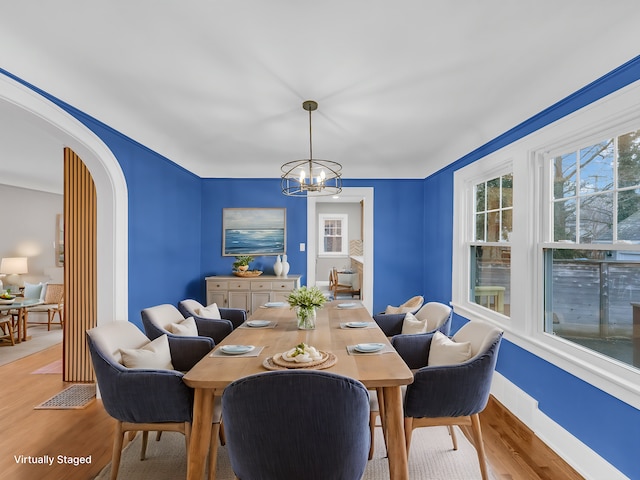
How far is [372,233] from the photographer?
5.56m

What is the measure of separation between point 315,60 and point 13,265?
6.64 meters

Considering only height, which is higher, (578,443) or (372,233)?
(372,233)

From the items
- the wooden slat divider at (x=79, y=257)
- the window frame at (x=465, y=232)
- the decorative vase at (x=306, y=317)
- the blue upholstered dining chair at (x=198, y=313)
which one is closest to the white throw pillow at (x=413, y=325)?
the decorative vase at (x=306, y=317)

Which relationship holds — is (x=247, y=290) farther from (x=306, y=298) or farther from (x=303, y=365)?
(x=303, y=365)

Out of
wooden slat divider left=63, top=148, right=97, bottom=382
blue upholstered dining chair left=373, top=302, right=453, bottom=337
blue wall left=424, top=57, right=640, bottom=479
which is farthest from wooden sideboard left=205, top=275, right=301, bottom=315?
blue wall left=424, top=57, right=640, bottom=479

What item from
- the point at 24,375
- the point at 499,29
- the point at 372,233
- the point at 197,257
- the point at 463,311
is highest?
the point at 499,29

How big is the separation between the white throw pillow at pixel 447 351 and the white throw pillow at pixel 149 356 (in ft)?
5.52

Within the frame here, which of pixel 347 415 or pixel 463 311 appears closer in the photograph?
pixel 347 415

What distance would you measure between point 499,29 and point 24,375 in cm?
496

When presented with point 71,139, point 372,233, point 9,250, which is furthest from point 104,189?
point 9,250

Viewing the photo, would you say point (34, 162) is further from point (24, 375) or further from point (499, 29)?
point (499, 29)

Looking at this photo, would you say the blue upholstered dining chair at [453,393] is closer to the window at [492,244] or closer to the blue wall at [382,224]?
the window at [492,244]

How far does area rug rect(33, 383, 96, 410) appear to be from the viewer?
3.12m

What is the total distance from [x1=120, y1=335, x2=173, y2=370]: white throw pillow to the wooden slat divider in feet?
5.50
